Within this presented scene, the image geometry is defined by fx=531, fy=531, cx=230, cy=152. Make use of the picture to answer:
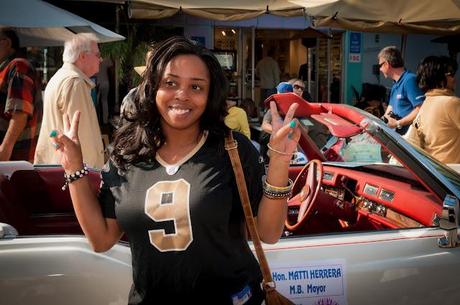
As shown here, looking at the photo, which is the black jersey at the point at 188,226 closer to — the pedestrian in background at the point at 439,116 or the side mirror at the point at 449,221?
the side mirror at the point at 449,221

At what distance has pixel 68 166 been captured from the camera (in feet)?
5.73

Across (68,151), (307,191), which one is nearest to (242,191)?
(68,151)

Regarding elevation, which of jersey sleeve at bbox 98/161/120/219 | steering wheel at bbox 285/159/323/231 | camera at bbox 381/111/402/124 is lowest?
steering wheel at bbox 285/159/323/231

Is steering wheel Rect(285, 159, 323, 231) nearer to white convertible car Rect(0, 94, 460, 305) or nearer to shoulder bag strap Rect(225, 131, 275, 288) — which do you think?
white convertible car Rect(0, 94, 460, 305)

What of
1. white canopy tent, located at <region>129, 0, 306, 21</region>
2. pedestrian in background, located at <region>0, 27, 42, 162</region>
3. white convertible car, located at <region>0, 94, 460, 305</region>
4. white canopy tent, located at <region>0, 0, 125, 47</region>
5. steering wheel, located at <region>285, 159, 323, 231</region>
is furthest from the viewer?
white canopy tent, located at <region>129, 0, 306, 21</region>

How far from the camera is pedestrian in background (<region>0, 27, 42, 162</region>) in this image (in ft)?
13.5

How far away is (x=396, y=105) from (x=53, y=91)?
3839 mm

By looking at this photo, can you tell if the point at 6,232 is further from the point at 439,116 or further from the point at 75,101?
the point at 439,116

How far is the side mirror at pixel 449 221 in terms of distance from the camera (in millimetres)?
2488

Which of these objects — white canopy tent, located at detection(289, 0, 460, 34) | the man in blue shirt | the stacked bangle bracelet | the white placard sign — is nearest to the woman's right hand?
the stacked bangle bracelet

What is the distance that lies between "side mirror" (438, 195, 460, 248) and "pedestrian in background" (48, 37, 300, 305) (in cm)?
115

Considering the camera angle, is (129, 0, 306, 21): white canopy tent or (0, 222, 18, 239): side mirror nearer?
(0, 222, 18, 239): side mirror

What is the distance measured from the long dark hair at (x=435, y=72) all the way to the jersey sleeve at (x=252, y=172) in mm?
3066

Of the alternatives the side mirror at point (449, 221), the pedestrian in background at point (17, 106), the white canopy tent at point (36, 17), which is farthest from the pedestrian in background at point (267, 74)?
the side mirror at point (449, 221)
